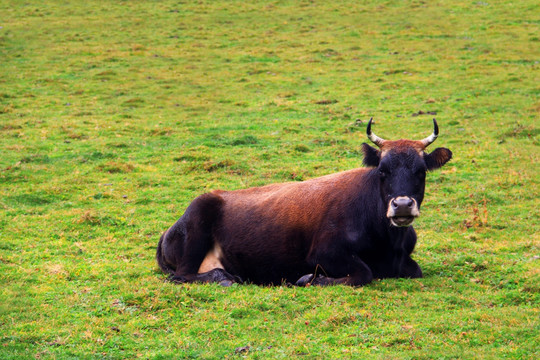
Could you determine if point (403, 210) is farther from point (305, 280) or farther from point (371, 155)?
point (305, 280)

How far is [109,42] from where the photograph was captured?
39.3 m

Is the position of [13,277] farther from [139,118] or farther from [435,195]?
[139,118]

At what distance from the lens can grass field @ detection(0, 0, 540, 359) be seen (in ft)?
27.1

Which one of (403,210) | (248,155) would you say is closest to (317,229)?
(403,210)

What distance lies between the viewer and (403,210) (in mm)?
9195

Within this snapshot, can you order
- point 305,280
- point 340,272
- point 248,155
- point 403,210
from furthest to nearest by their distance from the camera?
point 248,155 < point 305,280 < point 340,272 < point 403,210

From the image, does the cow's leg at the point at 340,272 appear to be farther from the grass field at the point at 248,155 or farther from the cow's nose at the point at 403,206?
the cow's nose at the point at 403,206

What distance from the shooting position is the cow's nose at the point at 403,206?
9.19m

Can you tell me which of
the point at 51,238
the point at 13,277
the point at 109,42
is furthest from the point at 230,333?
the point at 109,42

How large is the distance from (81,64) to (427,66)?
17299mm

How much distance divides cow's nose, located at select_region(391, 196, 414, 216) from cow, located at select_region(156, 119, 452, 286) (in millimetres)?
14

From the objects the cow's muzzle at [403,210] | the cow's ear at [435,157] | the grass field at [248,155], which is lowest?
the grass field at [248,155]

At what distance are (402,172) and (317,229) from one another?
5.35 feet

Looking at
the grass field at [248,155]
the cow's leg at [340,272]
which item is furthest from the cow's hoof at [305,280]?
the grass field at [248,155]
